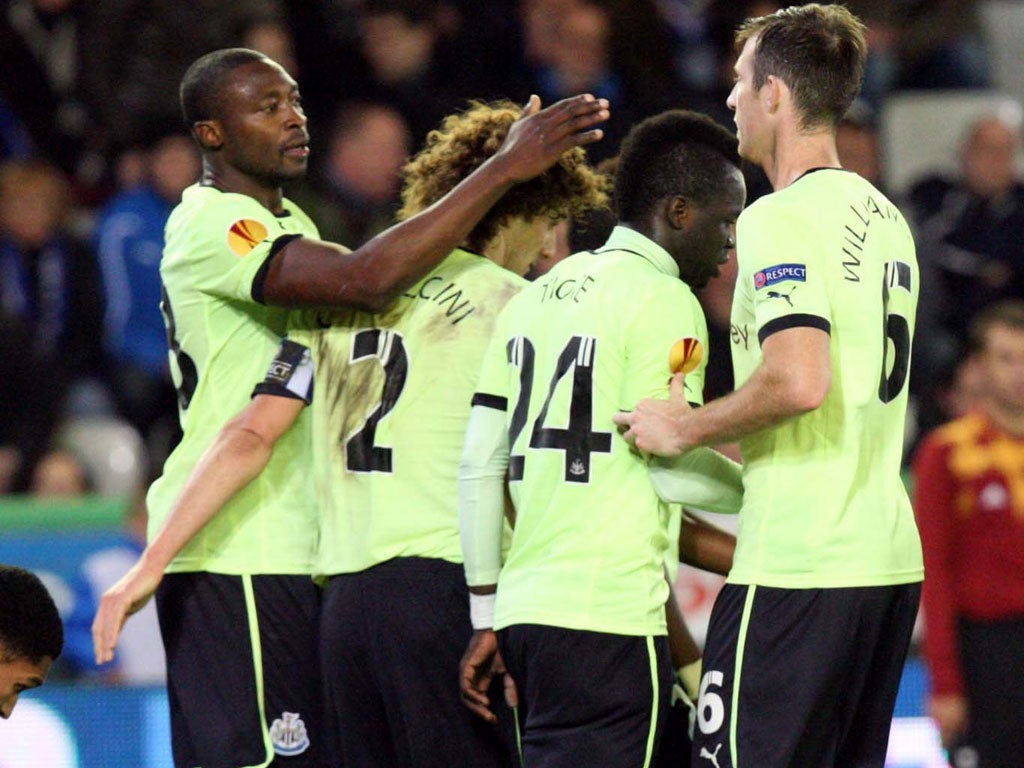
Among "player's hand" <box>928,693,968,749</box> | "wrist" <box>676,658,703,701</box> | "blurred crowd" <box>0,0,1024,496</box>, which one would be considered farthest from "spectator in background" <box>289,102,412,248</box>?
"wrist" <box>676,658,703,701</box>

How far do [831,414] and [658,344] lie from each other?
1.36ft

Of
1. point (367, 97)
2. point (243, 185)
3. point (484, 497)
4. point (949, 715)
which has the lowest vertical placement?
point (949, 715)

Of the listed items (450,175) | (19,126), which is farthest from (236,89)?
(19,126)

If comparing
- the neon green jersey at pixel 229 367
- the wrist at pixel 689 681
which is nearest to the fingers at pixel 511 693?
the wrist at pixel 689 681

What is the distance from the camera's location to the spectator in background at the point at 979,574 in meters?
6.87

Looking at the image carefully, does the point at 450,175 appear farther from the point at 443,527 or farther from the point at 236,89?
the point at 443,527

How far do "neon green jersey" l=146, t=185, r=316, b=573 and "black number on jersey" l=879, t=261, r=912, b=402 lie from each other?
149 centimetres

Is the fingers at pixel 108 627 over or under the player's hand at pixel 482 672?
over

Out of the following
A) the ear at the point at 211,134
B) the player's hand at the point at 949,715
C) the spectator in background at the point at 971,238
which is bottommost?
the player's hand at the point at 949,715

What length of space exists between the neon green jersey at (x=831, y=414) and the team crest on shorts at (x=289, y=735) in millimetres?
1235

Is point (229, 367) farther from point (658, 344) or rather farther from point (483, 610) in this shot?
point (658, 344)

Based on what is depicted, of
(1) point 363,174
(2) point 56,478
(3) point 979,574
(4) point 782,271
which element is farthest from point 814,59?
(1) point 363,174

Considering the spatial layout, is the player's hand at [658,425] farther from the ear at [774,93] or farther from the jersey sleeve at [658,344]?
the ear at [774,93]

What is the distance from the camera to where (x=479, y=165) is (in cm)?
443
